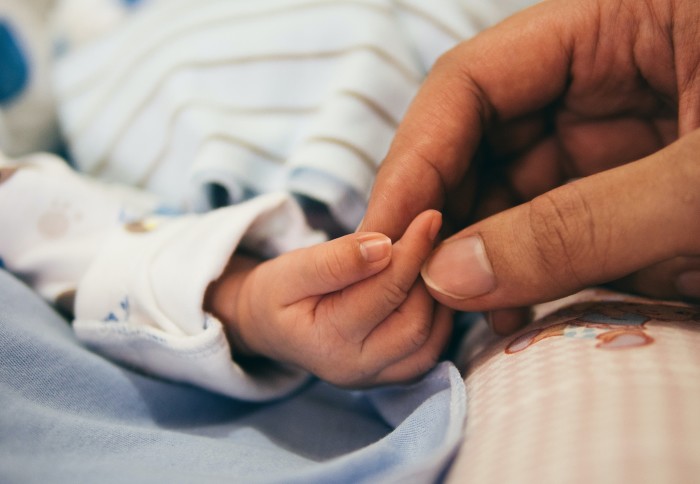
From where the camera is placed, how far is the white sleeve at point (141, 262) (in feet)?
1.80

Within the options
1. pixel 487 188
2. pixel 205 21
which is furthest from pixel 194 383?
pixel 205 21

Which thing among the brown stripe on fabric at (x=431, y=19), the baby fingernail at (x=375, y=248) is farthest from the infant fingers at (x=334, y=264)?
the brown stripe on fabric at (x=431, y=19)

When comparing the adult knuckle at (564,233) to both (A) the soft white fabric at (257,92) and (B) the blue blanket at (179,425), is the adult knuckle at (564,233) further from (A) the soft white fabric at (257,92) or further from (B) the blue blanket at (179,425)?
(A) the soft white fabric at (257,92)

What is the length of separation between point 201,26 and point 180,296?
18.6 inches

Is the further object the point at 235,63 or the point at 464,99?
the point at 235,63

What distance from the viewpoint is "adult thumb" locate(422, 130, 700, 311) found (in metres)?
0.37

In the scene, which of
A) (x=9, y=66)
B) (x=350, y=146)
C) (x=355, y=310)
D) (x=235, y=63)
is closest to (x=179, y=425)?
(x=355, y=310)

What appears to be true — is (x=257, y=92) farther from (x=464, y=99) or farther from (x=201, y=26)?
(x=464, y=99)

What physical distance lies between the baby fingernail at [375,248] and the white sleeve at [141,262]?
175 mm

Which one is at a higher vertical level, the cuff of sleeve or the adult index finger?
the adult index finger

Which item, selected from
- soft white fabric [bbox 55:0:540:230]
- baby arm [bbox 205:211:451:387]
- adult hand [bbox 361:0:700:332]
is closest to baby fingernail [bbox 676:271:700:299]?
adult hand [bbox 361:0:700:332]

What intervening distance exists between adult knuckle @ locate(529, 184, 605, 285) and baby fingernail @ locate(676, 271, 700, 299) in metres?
0.14

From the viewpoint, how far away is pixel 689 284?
0.49m

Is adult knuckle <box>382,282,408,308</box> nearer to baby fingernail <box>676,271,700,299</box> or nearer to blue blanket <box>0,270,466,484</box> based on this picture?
blue blanket <box>0,270,466,484</box>
